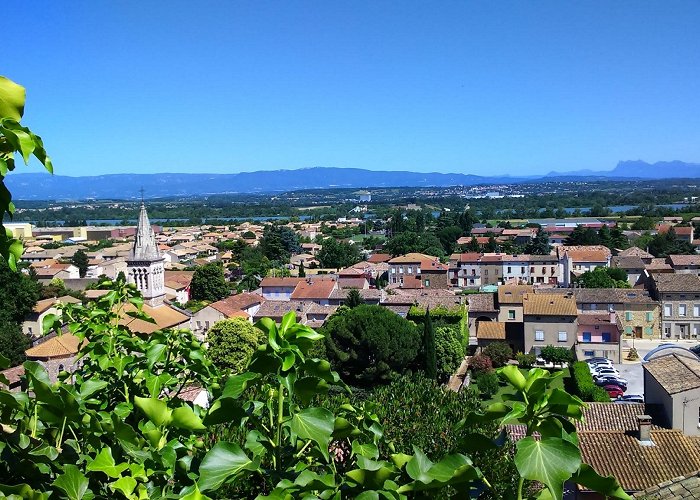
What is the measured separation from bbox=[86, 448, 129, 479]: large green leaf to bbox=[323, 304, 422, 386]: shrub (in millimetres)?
17719

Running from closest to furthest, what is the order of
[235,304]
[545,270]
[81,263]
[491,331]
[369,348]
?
[369,348] < [491,331] < [235,304] < [545,270] < [81,263]

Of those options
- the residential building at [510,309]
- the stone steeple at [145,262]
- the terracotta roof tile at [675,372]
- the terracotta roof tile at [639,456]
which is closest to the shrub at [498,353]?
the residential building at [510,309]

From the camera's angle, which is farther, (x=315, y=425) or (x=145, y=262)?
(x=145, y=262)

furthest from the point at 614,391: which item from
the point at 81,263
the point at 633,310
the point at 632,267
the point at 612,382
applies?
the point at 81,263

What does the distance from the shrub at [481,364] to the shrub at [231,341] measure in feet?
26.4

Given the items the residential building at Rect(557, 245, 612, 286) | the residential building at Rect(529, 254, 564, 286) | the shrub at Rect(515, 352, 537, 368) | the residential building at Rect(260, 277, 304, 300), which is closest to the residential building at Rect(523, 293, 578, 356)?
the shrub at Rect(515, 352, 537, 368)

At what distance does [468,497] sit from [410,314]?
85.3ft

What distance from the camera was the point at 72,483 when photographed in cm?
162

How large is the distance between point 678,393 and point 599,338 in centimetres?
1417

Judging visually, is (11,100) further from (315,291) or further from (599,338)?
(315,291)

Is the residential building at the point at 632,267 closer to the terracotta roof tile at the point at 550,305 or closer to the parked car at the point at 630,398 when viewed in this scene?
the terracotta roof tile at the point at 550,305

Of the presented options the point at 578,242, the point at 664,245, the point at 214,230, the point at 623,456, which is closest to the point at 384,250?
the point at 578,242

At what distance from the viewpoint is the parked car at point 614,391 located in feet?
64.7

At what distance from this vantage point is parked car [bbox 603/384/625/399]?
64.7ft
